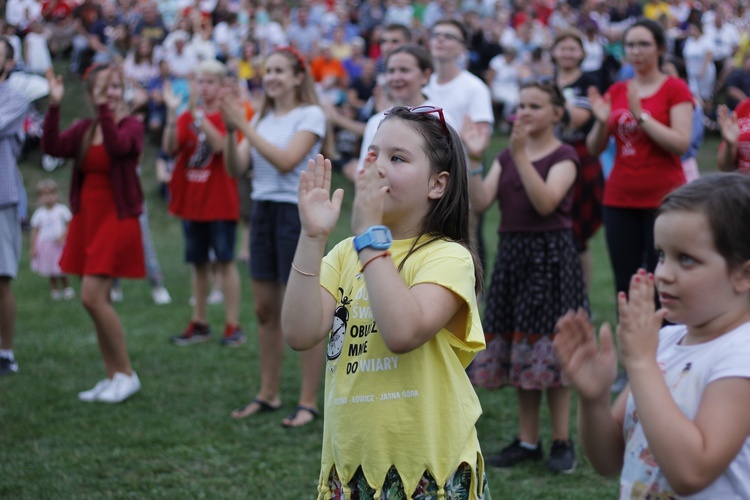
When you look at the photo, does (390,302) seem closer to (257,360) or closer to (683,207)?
(683,207)

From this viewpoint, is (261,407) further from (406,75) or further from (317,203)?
(317,203)

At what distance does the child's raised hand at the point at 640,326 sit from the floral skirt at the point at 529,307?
260 cm

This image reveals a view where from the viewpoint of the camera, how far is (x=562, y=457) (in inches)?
173

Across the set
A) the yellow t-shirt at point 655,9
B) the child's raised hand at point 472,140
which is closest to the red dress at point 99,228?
the child's raised hand at point 472,140

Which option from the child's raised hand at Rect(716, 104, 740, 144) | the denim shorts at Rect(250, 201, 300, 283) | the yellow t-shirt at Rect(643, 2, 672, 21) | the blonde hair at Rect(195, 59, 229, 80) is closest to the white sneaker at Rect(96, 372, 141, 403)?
the denim shorts at Rect(250, 201, 300, 283)

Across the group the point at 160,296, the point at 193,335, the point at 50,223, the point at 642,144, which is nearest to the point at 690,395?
the point at 642,144

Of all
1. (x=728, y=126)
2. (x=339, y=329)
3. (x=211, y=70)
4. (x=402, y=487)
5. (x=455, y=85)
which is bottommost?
(x=402, y=487)

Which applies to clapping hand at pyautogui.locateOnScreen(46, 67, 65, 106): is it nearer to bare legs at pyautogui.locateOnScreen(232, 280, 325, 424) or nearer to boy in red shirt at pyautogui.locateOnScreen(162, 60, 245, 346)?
boy in red shirt at pyautogui.locateOnScreen(162, 60, 245, 346)

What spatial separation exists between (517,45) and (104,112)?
16124 mm

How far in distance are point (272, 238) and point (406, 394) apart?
3008mm

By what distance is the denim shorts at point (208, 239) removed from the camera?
23.8 feet

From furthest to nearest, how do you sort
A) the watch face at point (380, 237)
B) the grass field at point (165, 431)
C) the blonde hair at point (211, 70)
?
1. the blonde hair at point (211, 70)
2. the grass field at point (165, 431)
3. the watch face at point (380, 237)

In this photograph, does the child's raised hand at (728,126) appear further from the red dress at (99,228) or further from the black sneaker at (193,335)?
the black sneaker at (193,335)

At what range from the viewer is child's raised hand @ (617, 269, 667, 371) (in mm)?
1789
